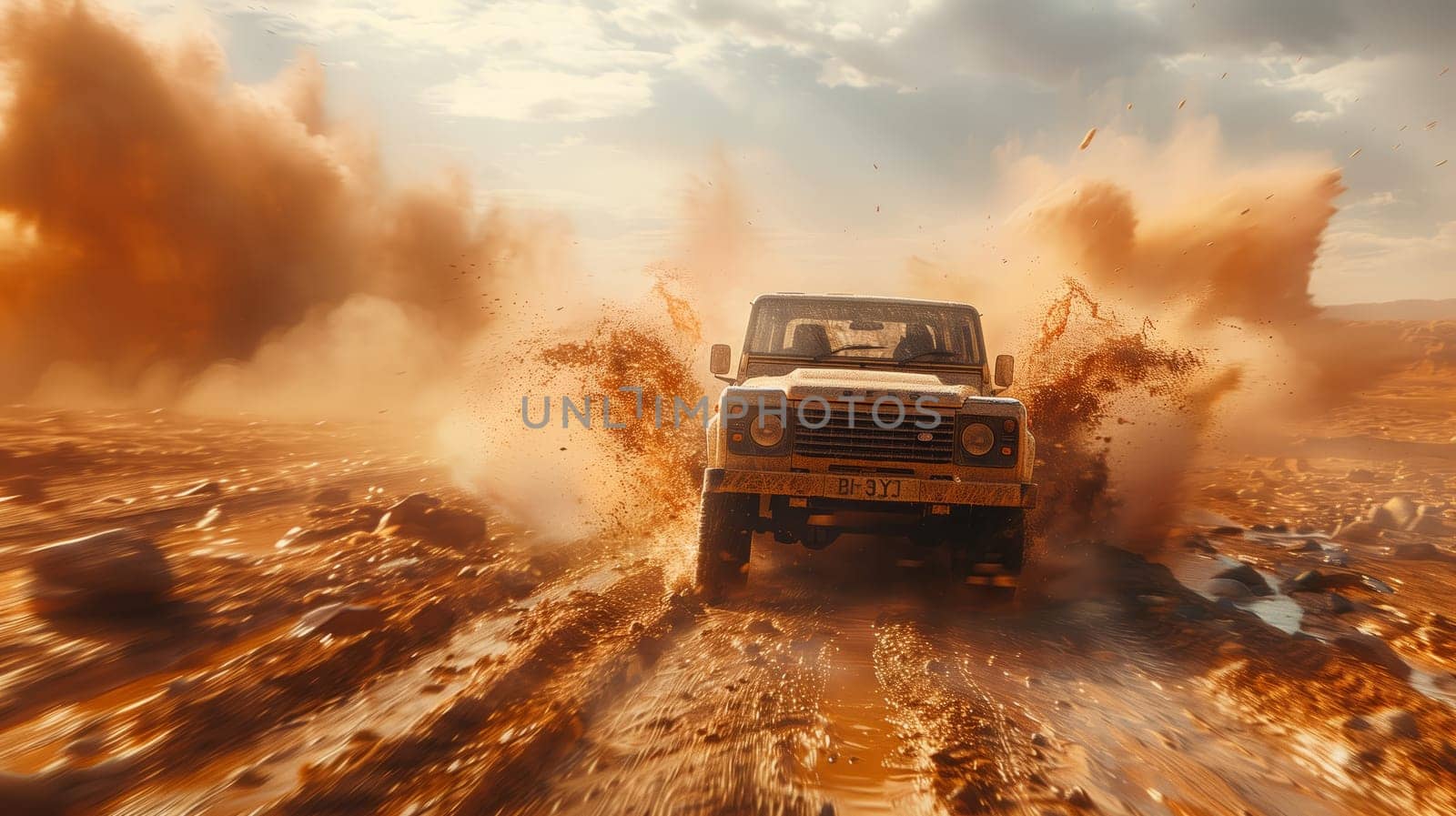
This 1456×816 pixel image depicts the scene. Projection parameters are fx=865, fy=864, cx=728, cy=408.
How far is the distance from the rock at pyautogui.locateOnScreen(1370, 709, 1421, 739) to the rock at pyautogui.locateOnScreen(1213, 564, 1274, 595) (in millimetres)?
2147

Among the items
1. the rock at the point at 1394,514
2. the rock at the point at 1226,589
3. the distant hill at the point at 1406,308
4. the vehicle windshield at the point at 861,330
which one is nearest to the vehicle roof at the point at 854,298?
the vehicle windshield at the point at 861,330

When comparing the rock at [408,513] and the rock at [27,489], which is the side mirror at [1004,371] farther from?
the rock at [27,489]

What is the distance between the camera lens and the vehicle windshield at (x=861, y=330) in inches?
229

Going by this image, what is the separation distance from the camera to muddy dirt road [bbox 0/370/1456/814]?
99.0 inches

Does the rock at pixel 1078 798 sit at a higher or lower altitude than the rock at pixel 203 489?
higher

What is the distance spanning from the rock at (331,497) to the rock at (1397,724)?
691cm

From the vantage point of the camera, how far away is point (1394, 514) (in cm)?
800

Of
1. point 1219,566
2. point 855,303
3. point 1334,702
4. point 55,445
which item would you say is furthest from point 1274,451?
point 55,445

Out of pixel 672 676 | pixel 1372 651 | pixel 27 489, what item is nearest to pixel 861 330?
pixel 672 676

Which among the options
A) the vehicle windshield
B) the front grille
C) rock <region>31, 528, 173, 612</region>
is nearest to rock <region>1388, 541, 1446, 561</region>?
the vehicle windshield

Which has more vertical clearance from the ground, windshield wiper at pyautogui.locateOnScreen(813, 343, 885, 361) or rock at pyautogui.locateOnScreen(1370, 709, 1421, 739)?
windshield wiper at pyautogui.locateOnScreen(813, 343, 885, 361)

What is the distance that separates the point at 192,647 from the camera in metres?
3.73

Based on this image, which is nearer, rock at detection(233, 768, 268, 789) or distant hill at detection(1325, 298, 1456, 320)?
rock at detection(233, 768, 268, 789)

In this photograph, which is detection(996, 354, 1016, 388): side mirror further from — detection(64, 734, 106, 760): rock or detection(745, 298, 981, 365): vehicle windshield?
detection(64, 734, 106, 760): rock
